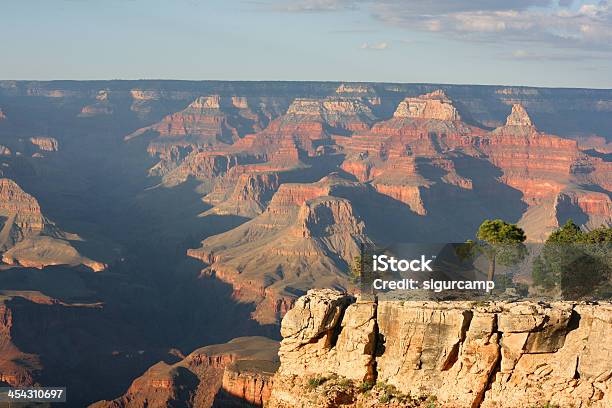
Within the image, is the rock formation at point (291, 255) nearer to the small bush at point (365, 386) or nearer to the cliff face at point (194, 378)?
the cliff face at point (194, 378)

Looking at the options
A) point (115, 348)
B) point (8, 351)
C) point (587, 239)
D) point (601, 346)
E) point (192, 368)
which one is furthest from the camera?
point (115, 348)

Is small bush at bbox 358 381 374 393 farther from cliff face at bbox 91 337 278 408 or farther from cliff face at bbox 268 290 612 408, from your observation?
cliff face at bbox 91 337 278 408

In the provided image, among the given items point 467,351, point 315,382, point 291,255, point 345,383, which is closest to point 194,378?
point 315,382

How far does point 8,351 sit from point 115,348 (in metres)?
13.4

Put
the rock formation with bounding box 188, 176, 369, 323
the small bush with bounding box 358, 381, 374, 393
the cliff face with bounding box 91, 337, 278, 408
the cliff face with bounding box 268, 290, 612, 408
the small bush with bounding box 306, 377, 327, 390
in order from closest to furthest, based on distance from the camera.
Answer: the cliff face with bounding box 268, 290, 612, 408 < the small bush with bounding box 358, 381, 374, 393 < the small bush with bounding box 306, 377, 327, 390 < the cliff face with bounding box 91, 337, 278, 408 < the rock formation with bounding box 188, 176, 369, 323

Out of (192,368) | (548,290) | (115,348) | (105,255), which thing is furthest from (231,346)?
(105,255)

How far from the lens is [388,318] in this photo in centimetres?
3609

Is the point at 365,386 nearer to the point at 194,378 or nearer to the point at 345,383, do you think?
the point at 345,383

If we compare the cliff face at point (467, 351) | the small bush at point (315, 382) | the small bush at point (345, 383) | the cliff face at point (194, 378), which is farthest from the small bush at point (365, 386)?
the cliff face at point (194, 378)

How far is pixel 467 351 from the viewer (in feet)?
114

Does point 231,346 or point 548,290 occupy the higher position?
point 548,290

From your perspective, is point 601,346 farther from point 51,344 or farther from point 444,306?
point 51,344

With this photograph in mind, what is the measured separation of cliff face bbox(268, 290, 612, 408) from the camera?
34.4 m

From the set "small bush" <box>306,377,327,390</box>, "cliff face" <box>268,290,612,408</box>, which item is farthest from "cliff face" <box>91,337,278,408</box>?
"cliff face" <box>268,290,612,408</box>
